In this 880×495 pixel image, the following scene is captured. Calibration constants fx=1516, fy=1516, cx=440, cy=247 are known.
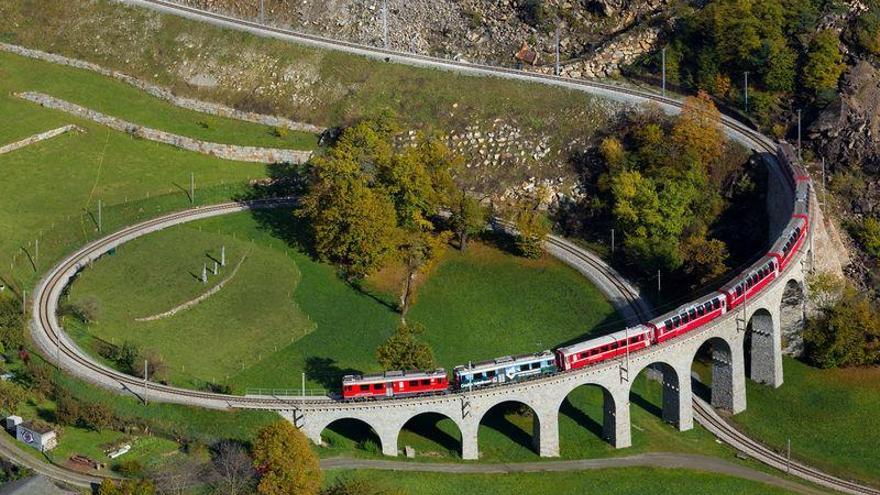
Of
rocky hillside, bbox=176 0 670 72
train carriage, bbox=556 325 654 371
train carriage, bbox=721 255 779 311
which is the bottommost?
train carriage, bbox=556 325 654 371

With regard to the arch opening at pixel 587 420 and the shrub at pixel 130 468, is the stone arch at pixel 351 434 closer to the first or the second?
the shrub at pixel 130 468

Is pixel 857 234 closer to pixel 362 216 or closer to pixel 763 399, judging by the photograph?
pixel 763 399

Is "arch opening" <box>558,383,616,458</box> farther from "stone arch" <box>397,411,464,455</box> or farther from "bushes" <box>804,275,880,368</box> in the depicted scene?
"bushes" <box>804,275,880,368</box>

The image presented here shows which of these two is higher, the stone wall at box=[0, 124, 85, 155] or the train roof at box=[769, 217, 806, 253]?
the stone wall at box=[0, 124, 85, 155]

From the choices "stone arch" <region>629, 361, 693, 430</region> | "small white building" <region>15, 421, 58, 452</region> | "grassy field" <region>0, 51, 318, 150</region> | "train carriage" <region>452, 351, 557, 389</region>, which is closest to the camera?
"small white building" <region>15, 421, 58, 452</region>

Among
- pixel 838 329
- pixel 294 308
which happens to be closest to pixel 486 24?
pixel 294 308

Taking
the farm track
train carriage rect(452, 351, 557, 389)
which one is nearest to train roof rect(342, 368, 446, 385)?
train carriage rect(452, 351, 557, 389)
